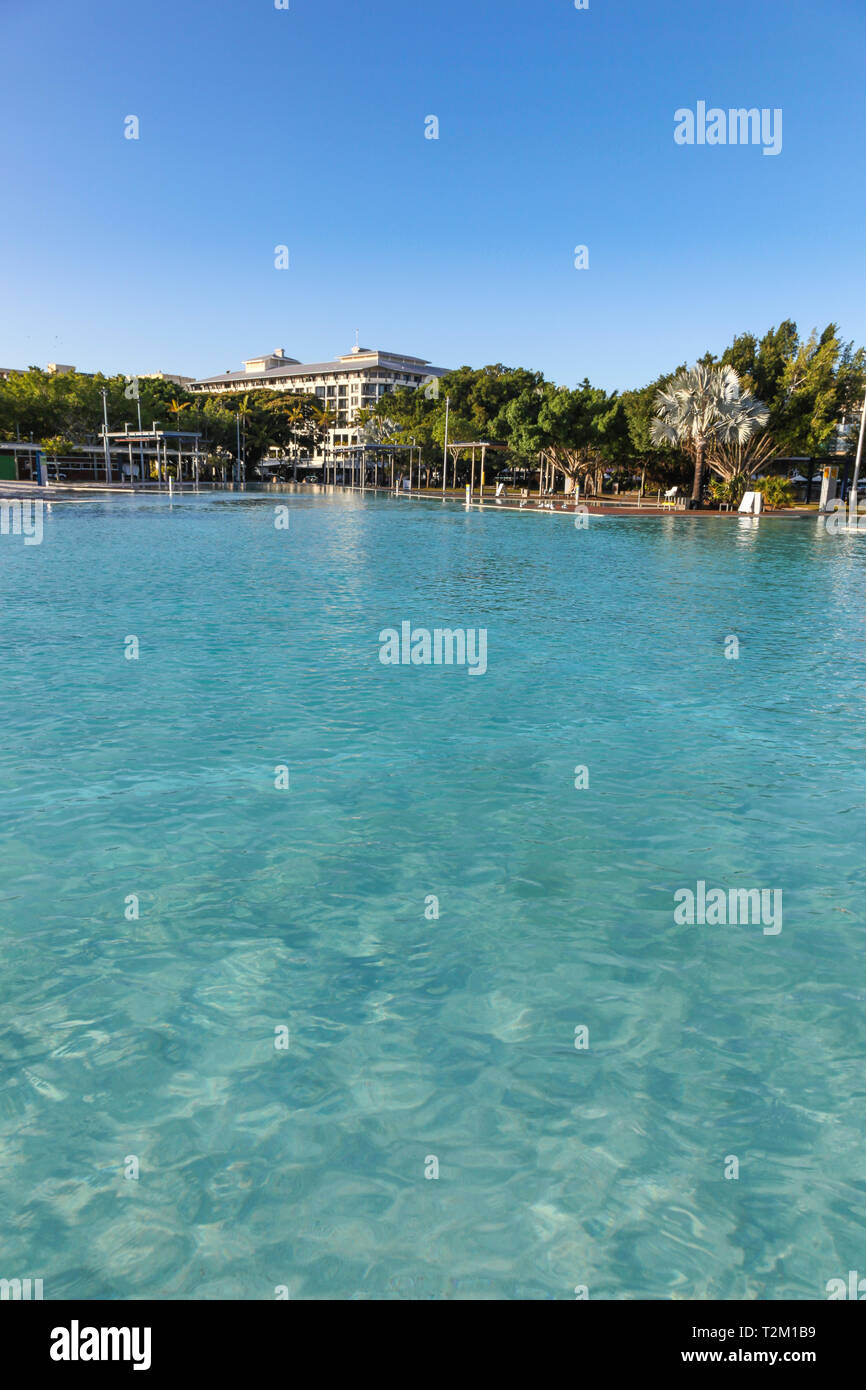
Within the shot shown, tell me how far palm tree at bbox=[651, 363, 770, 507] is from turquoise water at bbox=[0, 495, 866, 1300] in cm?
4118

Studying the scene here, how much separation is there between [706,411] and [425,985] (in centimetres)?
4906

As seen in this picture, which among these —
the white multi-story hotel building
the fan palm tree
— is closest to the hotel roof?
the white multi-story hotel building

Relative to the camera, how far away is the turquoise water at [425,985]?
3.13 meters

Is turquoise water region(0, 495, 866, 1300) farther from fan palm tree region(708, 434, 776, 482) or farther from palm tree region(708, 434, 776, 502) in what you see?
fan palm tree region(708, 434, 776, 482)

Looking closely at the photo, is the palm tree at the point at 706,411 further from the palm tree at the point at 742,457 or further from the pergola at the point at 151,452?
the pergola at the point at 151,452

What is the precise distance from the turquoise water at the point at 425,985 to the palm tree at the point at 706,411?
41184 millimetres

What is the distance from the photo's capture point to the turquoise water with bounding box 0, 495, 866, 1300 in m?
3.13

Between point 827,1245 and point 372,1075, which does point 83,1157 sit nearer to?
point 372,1075

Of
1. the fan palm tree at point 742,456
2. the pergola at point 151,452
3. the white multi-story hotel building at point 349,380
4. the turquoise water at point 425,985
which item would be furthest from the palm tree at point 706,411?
the white multi-story hotel building at point 349,380

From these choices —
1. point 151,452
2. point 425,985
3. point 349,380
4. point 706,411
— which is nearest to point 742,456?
point 706,411

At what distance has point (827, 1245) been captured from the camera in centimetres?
312

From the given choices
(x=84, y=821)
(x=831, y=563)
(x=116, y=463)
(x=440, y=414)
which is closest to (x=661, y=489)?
(x=440, y=414)
